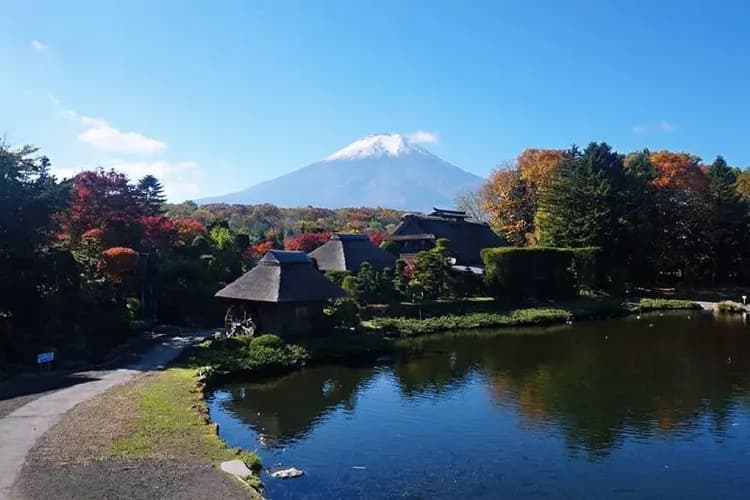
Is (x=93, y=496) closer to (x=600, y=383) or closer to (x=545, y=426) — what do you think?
(x=545, y=426)

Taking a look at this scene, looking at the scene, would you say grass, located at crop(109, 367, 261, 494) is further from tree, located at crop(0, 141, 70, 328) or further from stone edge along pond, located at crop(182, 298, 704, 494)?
tree, located at crop(0, 141, 70, 328)

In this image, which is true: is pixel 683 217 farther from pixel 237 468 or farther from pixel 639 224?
pixel 237 468

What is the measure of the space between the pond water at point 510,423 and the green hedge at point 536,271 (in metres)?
12.5

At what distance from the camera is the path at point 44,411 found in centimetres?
1260

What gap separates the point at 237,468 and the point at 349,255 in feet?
94.2

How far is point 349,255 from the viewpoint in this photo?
41438 millimetres

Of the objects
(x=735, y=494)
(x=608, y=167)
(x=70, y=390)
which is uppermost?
(x=608, y=167)

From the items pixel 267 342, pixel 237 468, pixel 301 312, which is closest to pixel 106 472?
pixel 237 468

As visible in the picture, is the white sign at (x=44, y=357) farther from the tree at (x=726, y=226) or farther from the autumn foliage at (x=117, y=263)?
the tree at (x=726, y=226)

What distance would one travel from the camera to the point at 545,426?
17531mm

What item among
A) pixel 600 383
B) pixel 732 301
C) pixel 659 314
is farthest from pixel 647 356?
pixel 732 301


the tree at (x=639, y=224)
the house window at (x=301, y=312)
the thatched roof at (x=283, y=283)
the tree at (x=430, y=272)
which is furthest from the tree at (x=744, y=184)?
the house window at (x=301, y=312)

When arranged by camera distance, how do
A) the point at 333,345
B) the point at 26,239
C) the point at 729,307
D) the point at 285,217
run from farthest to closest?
the point at 285,217 → the point at 729,307 → the point at 333,345 → the point at 26,239

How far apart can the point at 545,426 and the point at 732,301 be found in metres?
33.3
